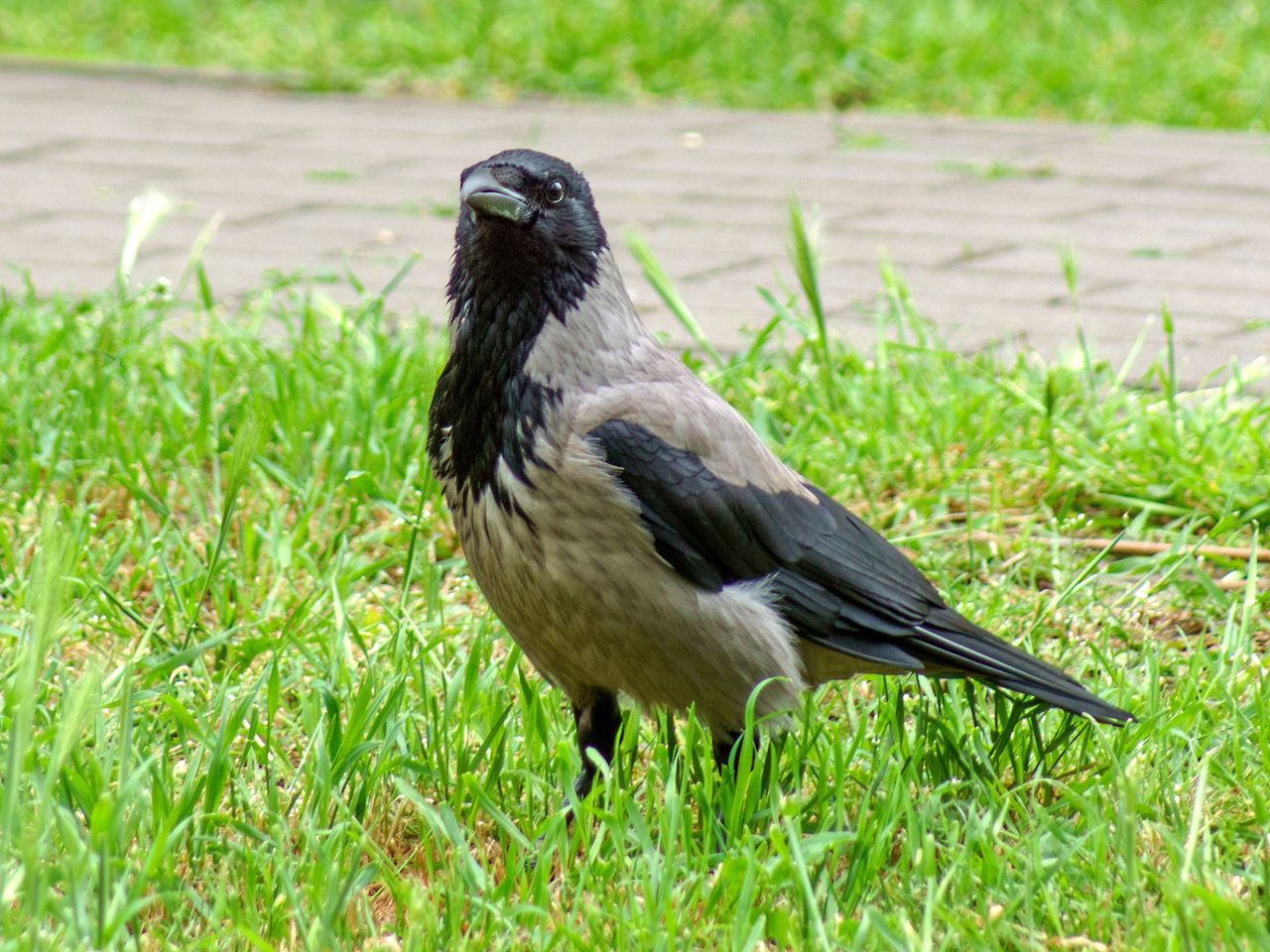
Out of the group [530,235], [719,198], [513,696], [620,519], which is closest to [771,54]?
[719,198]

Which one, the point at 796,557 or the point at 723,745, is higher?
the point at 796,557

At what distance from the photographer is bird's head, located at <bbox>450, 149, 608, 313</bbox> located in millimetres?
2883

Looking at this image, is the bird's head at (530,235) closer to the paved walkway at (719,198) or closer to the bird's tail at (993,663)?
the bird's tail at (993,663)

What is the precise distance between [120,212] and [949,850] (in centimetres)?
477

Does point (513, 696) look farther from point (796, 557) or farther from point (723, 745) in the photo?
point (796, 557)

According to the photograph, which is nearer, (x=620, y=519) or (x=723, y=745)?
(x=620, y=519)

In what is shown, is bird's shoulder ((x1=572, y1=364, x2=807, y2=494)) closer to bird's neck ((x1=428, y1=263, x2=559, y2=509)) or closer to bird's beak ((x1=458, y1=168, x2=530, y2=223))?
bird's neck ((x1=428, y1=263, x2=559, y2=509))

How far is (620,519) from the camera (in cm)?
280

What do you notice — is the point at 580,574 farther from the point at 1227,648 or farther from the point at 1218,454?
the point at 1218,454

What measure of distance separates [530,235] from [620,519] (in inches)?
18.5

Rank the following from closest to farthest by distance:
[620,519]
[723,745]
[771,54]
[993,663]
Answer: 1. [620,519]
2. [993,663]
3. [723,745]
4. [771,54]

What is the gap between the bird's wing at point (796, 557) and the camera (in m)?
2.84

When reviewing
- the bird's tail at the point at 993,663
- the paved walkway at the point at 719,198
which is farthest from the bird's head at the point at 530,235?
the paved walkway at the point at 719,198

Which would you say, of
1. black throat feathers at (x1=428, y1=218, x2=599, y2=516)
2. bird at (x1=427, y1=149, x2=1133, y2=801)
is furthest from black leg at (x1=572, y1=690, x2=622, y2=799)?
black throat feathers at (x1=428, y1=218, x2=599, y2=516)
